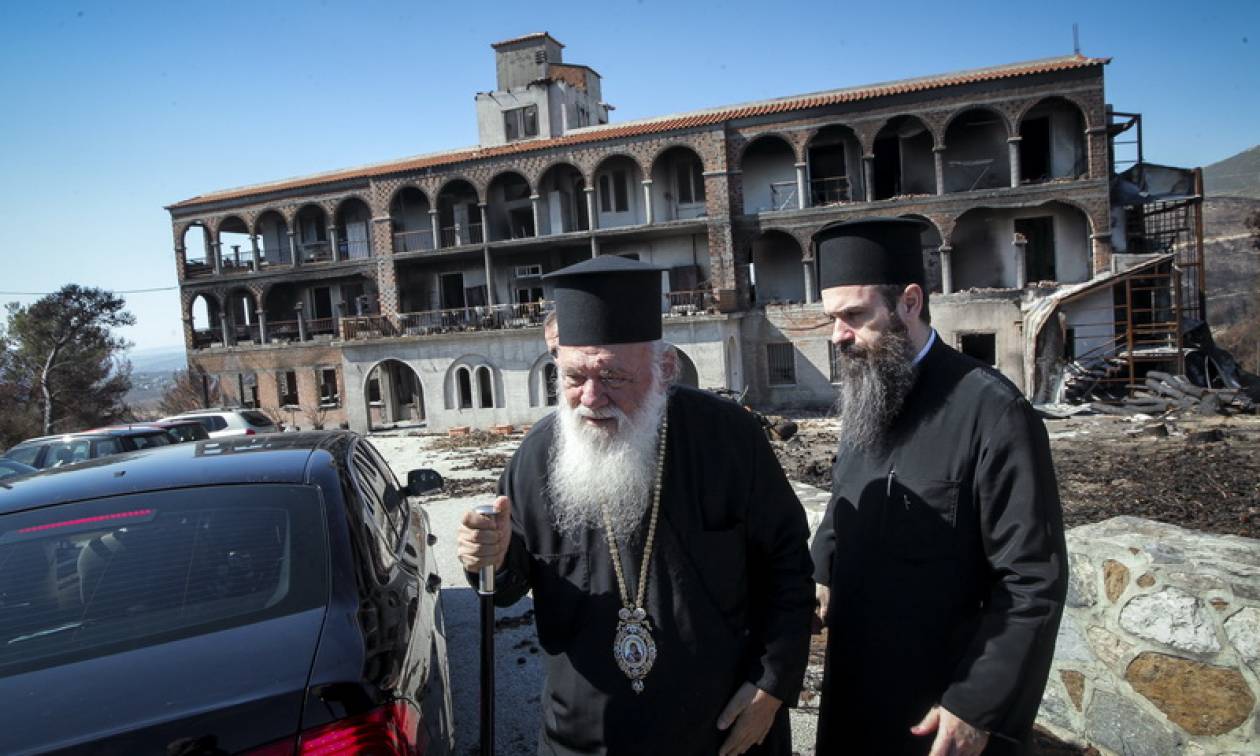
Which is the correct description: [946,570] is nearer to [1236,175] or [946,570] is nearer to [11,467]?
[11,467]

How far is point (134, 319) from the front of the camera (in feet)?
116

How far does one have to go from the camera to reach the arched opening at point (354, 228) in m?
32.9

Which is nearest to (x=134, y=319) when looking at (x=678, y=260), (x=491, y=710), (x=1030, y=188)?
(x=678, y=260)

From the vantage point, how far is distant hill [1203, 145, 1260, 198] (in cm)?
8161

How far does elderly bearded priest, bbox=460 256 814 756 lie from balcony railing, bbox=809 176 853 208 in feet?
86.2

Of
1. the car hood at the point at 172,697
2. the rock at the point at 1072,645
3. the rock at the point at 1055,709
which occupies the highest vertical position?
the car hood at the point at 172,697

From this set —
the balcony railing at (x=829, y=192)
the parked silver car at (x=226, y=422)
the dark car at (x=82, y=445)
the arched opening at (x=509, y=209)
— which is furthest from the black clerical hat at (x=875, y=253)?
the arched opening at (x=509, y=209)

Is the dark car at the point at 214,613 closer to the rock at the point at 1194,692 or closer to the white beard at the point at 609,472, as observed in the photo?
the white beard at the point at 609,472

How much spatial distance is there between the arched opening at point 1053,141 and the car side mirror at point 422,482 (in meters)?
25.8

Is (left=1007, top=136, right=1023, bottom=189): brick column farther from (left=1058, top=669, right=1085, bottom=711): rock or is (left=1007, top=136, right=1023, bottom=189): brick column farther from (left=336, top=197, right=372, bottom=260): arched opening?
(left=1058, top=669, right=1085, bottom=711): rock

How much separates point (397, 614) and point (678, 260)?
26.7 m

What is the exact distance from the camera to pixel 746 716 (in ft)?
7.29

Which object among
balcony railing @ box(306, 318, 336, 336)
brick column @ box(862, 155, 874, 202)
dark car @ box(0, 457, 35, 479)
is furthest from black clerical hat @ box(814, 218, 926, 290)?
balcony railing @ box(306, 318, 336, 336)

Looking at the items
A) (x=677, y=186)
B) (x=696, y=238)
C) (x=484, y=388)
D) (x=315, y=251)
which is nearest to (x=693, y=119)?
(x=677, y=186)
